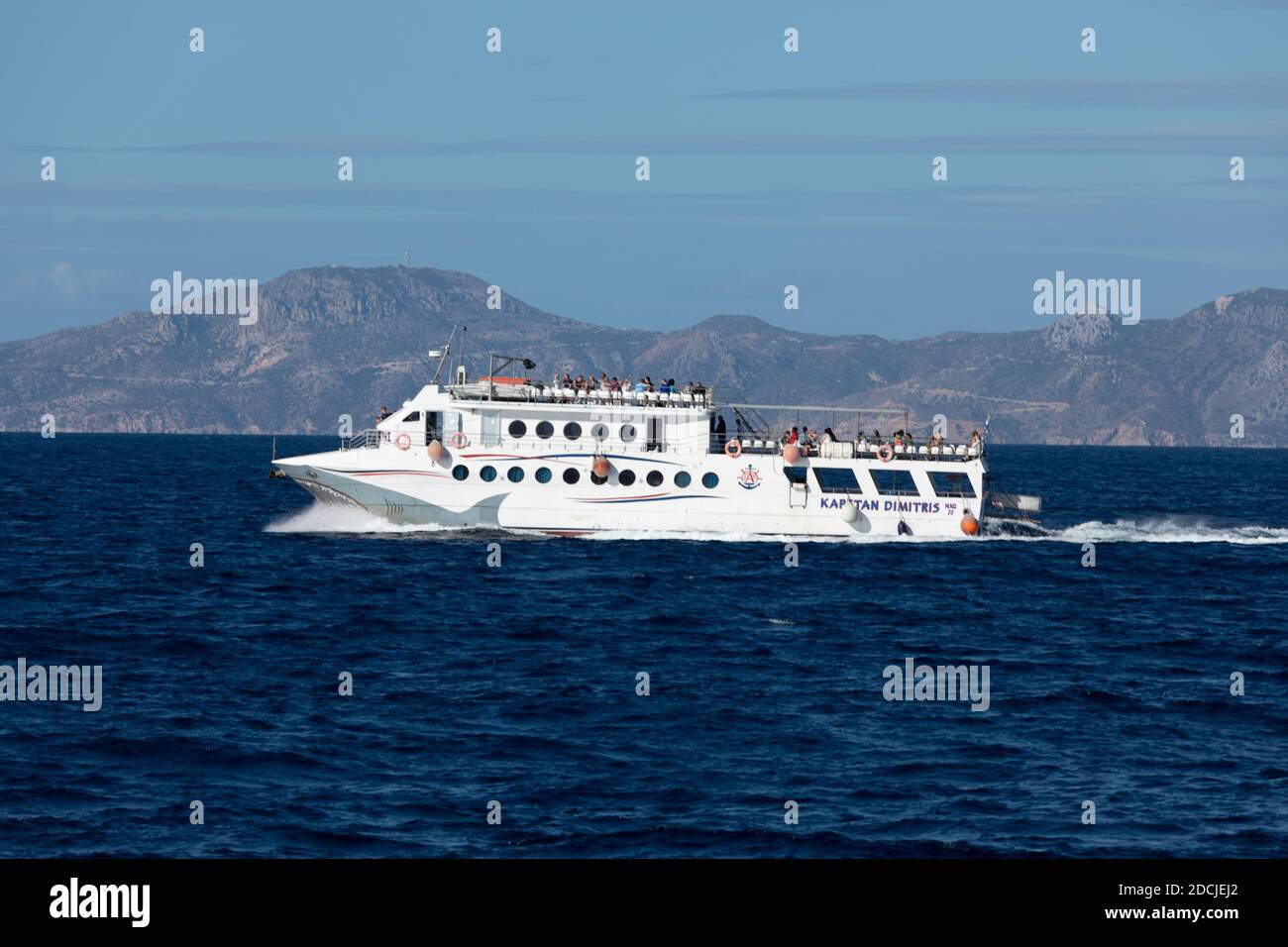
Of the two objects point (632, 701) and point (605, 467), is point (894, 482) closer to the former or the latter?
point (605, 467)

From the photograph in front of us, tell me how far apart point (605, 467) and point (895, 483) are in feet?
36.2

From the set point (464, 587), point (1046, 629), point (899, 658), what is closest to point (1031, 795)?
point (899, 658)

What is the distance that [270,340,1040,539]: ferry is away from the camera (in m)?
54.9

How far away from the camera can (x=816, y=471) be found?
58.2 meters

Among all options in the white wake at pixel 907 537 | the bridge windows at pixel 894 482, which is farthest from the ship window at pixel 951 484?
the white wake at pixel 907 537

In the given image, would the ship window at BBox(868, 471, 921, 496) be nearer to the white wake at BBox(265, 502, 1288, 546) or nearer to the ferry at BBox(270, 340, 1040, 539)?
the ferry at BBox(270, 340, 1040, 539)

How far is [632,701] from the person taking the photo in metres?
30.4

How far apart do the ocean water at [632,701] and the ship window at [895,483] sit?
2.06 meters

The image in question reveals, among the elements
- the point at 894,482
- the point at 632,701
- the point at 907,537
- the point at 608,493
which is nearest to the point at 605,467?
the point at 608,493

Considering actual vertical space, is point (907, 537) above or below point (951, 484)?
below

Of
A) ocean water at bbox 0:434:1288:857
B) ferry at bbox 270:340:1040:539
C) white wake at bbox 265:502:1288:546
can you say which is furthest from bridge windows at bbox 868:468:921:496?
ocean water at bbox 0:434:1288:857

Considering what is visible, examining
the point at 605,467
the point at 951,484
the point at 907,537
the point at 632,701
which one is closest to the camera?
the point at 632,701

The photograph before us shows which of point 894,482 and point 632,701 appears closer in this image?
point 632,701
